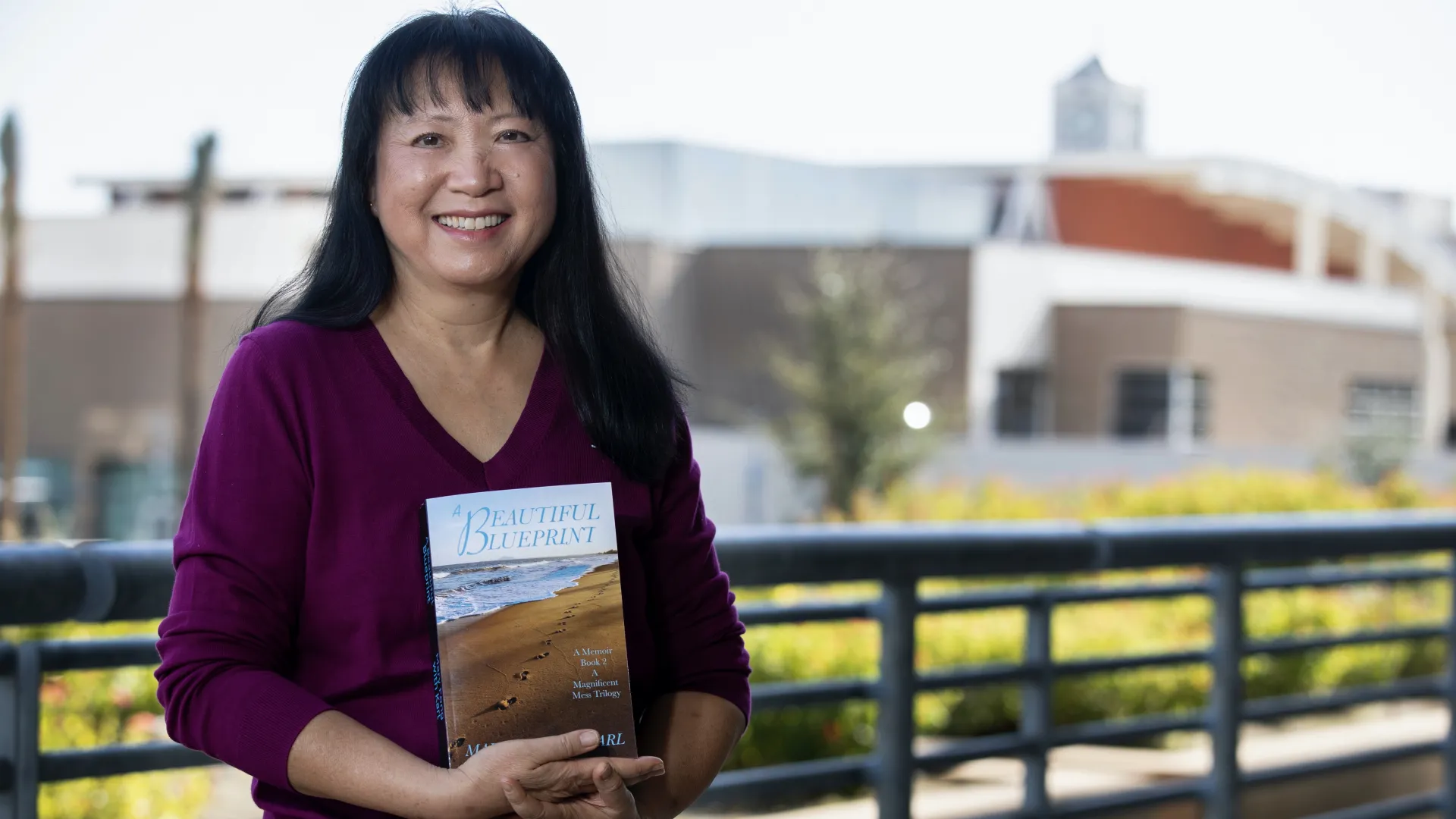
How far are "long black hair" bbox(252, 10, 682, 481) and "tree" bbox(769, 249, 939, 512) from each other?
2333cm

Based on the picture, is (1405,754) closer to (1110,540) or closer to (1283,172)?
(1110,540)

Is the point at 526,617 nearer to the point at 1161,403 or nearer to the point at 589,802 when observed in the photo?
the point at 589,802

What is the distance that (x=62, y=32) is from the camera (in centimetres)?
5444

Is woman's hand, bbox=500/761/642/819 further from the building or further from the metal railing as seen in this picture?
the building

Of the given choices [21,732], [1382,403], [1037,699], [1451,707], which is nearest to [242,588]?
[21,732]

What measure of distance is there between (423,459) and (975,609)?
178 cm

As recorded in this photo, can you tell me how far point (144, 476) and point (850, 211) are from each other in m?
15.5

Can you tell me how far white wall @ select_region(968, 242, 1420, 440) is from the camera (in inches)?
1159

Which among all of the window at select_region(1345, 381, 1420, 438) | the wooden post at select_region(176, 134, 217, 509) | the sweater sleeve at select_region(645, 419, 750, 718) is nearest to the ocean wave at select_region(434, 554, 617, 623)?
the sweater sleeve at select_region(645, 419, 750, 718)

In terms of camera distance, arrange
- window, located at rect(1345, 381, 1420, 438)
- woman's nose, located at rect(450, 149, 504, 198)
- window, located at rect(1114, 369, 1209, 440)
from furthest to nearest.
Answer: window, located at rect(1345, 381, 1420, 438), window, located at rect(1114, 369, 1209, 440), woman's nose, located at rect(450, 149, 504, 198)

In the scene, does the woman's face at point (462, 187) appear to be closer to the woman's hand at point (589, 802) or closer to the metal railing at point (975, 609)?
the woman's hand at point (589, 802)

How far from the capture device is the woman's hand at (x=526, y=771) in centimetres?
144

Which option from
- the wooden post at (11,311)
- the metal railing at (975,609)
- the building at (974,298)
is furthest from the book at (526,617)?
the wooden post at (11,311)

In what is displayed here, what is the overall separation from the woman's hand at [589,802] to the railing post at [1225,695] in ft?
7.96
